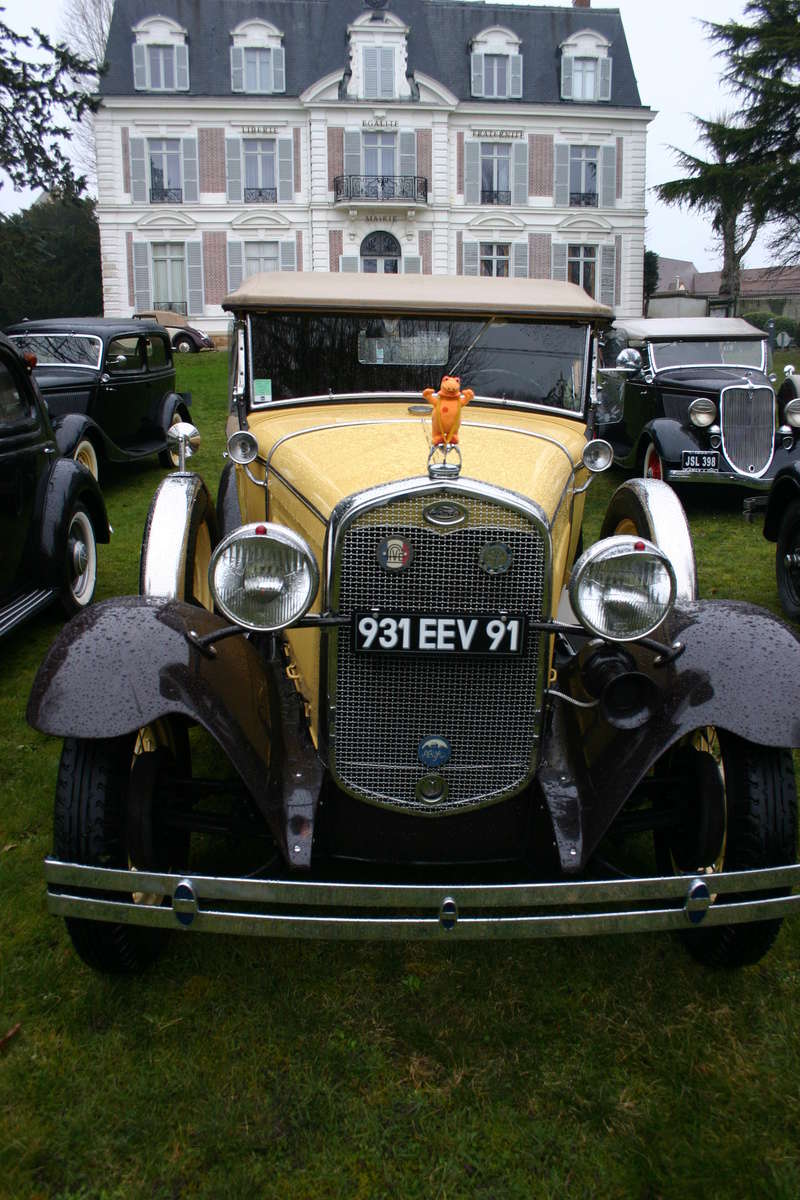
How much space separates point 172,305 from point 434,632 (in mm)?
30643

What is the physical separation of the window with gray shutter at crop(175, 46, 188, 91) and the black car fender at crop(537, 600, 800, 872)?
32806 millimetres

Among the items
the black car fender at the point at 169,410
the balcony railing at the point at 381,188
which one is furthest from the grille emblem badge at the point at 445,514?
the balcony railing at the point at 381,188

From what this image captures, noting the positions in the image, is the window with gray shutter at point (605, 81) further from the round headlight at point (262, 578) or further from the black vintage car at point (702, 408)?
the round headlight at point (262, 578)

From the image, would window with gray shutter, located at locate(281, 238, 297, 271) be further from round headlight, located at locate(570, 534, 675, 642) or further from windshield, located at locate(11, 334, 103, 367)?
round headlight, located at locate(570, 534, 675, 642)

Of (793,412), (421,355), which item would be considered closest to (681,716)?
(421,355)

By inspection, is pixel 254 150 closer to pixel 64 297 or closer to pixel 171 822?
pixel 64 297

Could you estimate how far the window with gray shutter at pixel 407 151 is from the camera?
3025 centimetres

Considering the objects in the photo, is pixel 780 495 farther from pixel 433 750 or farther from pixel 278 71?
pixel 278 71

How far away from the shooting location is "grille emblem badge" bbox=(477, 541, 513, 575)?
2.43 meters

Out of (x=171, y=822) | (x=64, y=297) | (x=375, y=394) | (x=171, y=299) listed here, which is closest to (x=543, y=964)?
(x=171, y=822)

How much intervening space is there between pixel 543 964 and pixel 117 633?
1597 millimetres

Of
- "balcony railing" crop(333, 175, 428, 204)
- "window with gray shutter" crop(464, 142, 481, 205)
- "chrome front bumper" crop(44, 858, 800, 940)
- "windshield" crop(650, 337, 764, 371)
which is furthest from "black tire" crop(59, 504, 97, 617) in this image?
"window with gray shutter" crop(464, 142, 481, 205)

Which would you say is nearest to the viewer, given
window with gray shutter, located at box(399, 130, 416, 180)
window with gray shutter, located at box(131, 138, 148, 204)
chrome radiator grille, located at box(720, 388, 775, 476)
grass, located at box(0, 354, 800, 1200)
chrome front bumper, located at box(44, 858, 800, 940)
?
grass, located at box(0, 354, 800, 1200)

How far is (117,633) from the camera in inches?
102
